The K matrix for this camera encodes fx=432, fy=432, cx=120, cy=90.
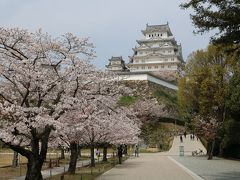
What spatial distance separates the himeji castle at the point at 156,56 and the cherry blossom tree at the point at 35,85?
Result: 272ft

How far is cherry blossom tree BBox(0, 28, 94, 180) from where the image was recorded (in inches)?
726

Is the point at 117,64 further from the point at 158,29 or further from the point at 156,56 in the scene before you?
the point at 158,29

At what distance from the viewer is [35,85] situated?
19.1m

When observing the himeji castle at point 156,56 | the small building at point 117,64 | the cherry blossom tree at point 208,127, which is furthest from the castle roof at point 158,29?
the cherry blossom tree at point 208,127

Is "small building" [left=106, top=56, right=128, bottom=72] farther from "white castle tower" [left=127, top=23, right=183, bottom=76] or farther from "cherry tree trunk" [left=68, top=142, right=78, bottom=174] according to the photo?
"cherry tree trunk" [left=68, top=142, right=78, bottom=174]

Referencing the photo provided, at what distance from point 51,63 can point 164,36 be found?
324ft

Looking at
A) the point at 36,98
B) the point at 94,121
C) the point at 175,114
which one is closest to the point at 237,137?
the point at 94,121

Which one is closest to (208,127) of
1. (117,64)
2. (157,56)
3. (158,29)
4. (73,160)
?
(73,160)

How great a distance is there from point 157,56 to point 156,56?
1.00 feet

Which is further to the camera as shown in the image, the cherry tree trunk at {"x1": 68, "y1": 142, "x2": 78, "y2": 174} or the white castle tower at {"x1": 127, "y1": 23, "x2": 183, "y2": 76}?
the white castle tower at {"x1": 127, "y1": 23, "x2": 183, "y2": 76}

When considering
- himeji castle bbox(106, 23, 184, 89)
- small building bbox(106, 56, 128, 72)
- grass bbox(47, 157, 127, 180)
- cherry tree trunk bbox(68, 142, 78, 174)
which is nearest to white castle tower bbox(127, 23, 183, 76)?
himeji castle bbox(106, 23, 184, 89)

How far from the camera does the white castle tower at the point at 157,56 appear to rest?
10850 centimetres

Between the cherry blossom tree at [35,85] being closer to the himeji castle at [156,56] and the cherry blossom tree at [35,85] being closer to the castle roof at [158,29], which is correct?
the himeji castle at [156,56]

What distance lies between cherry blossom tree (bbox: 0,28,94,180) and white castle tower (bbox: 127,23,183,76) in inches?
3330
